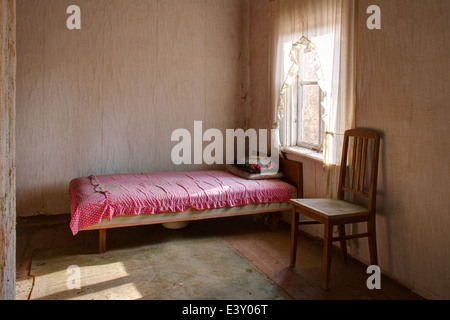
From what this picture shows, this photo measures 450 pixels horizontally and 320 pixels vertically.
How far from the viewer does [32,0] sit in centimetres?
459

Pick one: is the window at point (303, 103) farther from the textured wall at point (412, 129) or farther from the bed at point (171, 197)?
the textured wall at point (412, 129)

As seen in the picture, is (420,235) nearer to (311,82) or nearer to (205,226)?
(311,82)

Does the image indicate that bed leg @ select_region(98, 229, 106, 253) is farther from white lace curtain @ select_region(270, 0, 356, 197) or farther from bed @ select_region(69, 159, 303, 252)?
white lace curtain @ select_region(270, 0, 356, 197)

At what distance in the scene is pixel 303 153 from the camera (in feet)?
14.5

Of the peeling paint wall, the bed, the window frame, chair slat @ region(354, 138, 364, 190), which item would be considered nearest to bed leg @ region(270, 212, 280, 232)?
the bed

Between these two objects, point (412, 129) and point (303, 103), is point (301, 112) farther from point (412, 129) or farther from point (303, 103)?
point (412, 129)

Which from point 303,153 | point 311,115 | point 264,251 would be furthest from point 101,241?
point 311,115

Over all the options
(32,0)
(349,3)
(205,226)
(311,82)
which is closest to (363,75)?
(349,3)

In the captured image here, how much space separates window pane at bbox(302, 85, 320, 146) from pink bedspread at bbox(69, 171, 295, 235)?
0.59 m

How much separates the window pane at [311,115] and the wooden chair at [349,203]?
78cm

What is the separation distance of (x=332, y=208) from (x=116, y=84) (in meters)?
3.01

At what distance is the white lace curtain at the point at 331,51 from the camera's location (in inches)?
145
